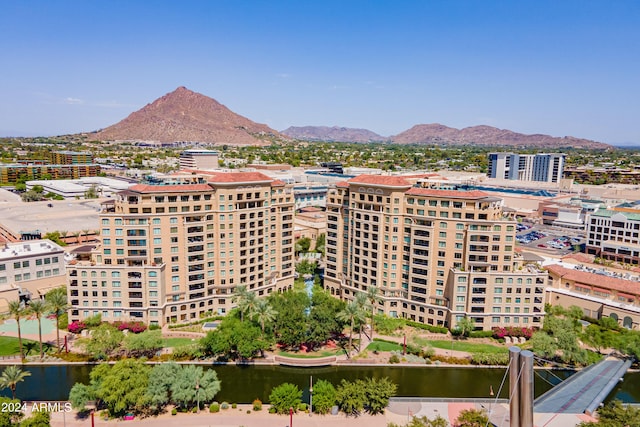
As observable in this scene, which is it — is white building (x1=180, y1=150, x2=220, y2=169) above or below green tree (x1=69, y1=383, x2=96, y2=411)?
above

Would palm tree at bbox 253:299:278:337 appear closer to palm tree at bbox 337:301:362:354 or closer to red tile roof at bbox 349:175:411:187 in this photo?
palm tree at bbox 337:301:362:354

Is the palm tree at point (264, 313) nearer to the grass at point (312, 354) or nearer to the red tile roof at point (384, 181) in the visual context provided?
the grass at point (312, 354)

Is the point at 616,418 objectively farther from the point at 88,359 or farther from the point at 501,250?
the point at 88,359

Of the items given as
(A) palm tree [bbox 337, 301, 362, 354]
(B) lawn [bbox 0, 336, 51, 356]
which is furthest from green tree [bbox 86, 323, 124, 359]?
(A) palm tree [bbox 337, 301, 362, 354]

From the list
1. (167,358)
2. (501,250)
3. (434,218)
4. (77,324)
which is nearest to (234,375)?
(167,358)

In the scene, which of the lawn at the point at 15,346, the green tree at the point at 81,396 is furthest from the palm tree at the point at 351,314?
the lawn at the point at 15,346

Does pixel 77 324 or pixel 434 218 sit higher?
pixel 434 218
